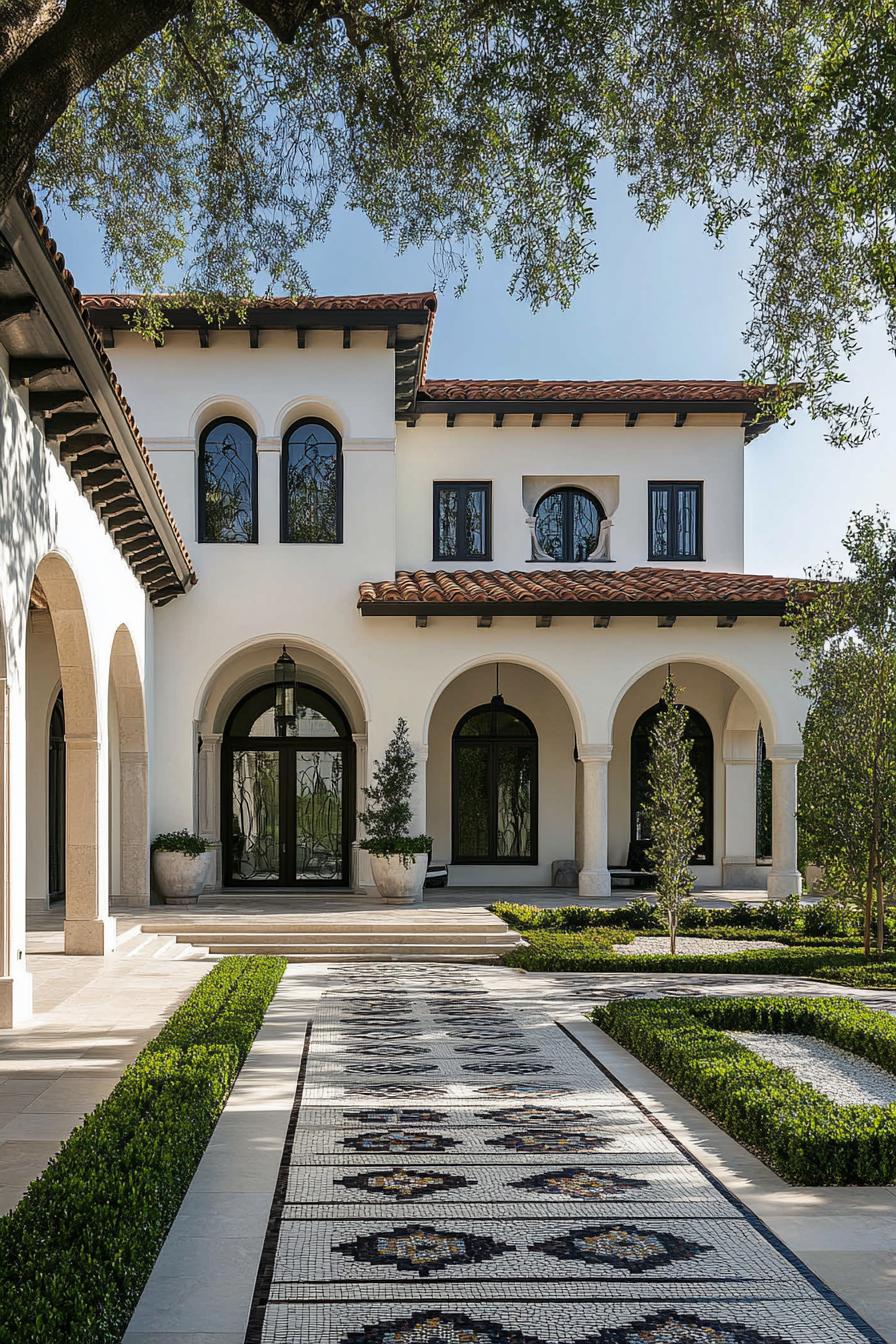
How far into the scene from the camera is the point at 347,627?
1998 centimetres

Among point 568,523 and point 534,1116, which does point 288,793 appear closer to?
point 568,523

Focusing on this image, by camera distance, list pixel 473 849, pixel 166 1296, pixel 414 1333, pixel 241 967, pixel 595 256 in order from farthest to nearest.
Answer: pixel 473 849, pixel 241 967, pixel 595 256, pixel 166 1296, pixel 414 1333

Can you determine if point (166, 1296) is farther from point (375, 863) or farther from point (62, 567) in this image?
point (375, 863)

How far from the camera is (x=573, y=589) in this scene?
20.0m

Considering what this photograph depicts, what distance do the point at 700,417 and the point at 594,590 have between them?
493 centimetres

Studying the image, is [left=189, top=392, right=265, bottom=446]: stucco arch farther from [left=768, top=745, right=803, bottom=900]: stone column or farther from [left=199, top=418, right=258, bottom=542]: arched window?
[left=768, top=745, right=803, bottom=900]: stone column

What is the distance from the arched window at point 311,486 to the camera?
66.8 ft

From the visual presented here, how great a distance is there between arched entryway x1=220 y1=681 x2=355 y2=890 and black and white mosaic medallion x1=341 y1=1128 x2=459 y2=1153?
1454 centimetres

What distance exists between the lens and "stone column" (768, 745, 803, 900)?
19.8 metres

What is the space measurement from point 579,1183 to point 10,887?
212 inches

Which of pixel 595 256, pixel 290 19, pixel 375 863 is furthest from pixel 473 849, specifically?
pixel 290 19

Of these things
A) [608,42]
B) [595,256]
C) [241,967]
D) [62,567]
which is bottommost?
[241,967]

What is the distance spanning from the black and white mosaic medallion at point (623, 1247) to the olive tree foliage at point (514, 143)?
18.1 ft

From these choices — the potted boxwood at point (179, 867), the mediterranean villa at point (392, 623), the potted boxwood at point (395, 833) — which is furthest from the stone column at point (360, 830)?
the potted boxwood at point (179, 867)
